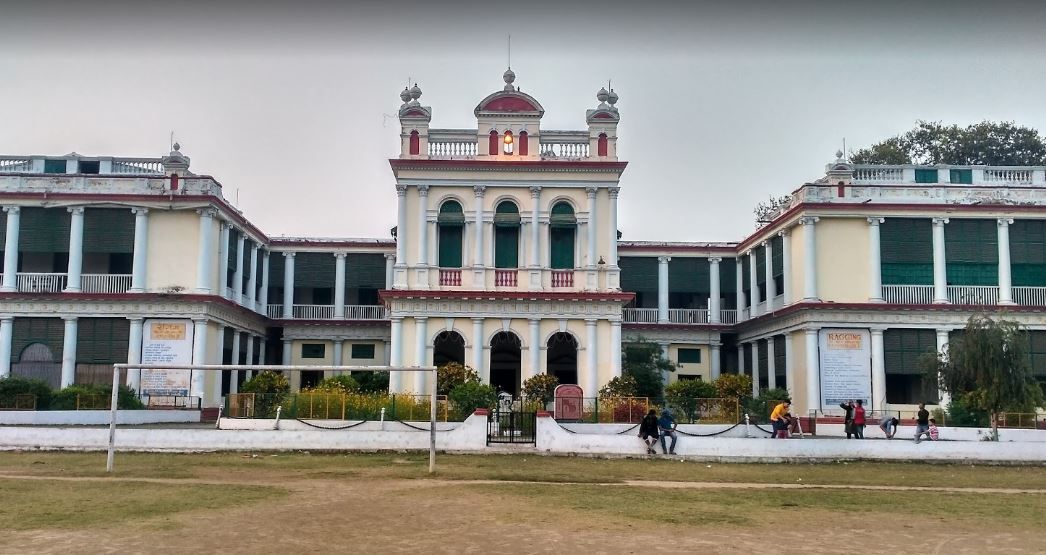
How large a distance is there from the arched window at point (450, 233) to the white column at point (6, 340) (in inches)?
659

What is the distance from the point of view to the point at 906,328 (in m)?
35.1

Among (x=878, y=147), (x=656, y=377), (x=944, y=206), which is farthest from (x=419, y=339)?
(x=878, y=147)

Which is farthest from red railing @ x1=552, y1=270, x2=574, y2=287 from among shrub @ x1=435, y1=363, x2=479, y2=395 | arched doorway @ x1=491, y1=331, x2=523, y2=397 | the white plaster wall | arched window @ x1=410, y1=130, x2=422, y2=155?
the white plaster wall

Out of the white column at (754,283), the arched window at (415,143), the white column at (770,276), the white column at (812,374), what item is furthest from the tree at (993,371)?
the arched window at (415,143)

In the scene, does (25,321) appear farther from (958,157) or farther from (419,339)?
(958,157)

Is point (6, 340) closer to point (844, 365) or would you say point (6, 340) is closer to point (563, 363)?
point (563, 363)

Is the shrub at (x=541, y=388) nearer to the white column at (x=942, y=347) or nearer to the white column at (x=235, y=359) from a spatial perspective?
the white column at (x=942, y=347)

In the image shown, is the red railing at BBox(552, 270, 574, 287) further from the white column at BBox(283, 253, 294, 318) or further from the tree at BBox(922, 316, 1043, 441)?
the white column at BBox(283, 253, 294, 318)

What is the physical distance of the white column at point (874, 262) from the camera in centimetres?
3516

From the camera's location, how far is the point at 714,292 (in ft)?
148

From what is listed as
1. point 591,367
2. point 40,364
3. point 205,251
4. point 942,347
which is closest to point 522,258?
point 591,367

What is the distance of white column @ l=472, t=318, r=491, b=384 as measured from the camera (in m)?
33.9

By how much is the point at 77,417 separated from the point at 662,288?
2621cm

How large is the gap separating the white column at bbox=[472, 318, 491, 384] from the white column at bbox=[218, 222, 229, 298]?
35.6 feet
